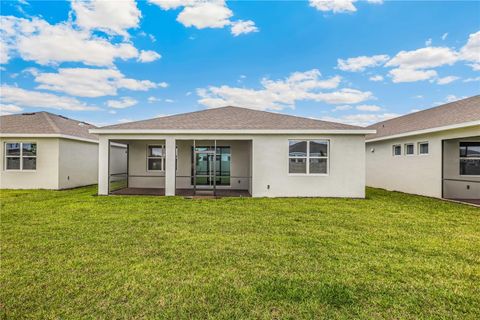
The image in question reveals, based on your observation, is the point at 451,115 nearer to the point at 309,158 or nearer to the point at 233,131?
the point at 309,158

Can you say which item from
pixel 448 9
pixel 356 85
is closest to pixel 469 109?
pixel 448 9

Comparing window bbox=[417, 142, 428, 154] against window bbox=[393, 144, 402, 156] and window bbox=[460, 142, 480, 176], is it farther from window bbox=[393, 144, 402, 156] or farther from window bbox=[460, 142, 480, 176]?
window bbox=[460, 142, 480, 176]

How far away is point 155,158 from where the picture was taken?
14.5m

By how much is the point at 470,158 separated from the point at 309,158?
7291 millimetres

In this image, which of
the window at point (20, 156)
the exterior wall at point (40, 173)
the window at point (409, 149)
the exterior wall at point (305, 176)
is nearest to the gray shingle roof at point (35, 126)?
the exterior wall at point (40, 173)

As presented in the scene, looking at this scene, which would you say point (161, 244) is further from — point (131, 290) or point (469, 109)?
point (469, 109)

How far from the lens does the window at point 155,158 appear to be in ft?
47.4

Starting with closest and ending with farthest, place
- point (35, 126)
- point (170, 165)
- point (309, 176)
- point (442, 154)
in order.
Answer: point (442, 154)
point (309, 176)
point (170, 165)
point (35, 126)

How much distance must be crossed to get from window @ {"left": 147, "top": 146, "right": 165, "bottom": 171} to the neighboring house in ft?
40.5

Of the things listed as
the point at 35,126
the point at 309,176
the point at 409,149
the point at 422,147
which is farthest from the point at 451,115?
the point at 35,126

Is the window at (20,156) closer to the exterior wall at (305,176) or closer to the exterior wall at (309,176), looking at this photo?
the exterior wall at (305,176)

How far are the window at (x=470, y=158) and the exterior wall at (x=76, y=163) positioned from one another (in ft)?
62.9

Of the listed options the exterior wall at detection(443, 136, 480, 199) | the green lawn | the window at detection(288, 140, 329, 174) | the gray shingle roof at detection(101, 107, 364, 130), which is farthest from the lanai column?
the exterior wall at detection(443, 136, 480, 199)

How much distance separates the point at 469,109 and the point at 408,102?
11.3 m
